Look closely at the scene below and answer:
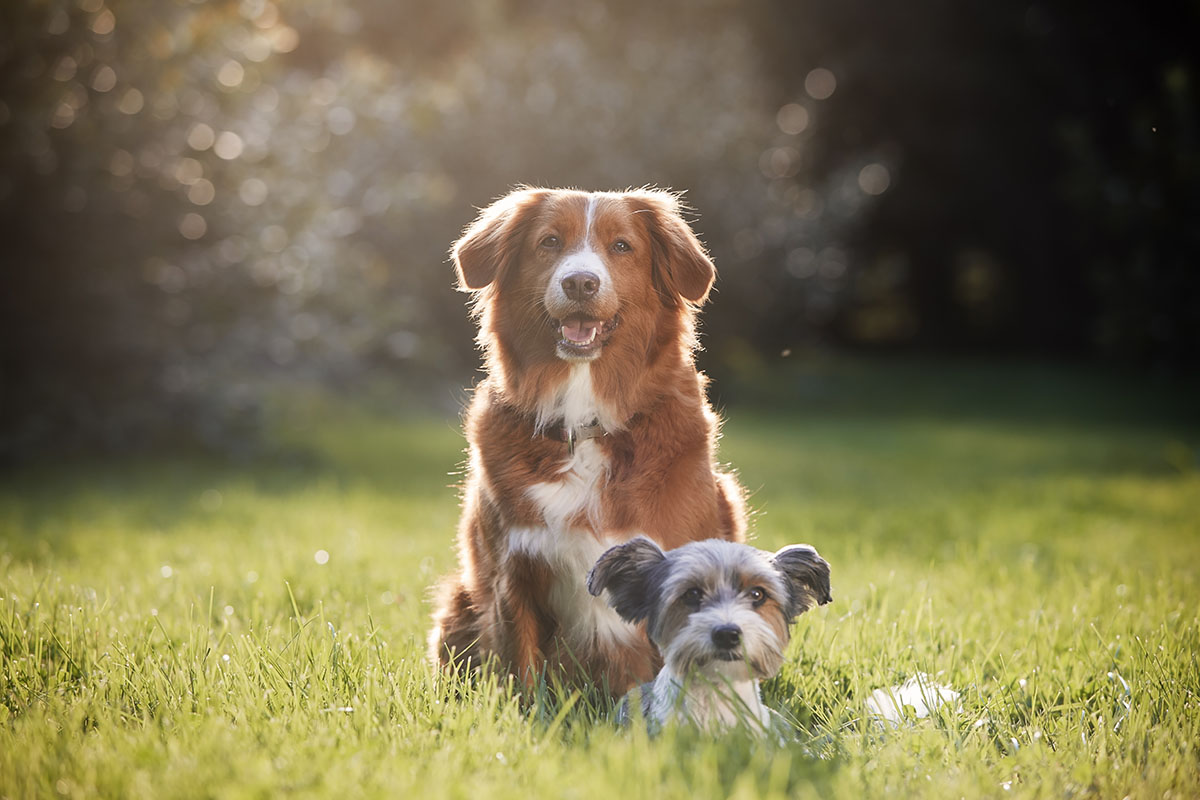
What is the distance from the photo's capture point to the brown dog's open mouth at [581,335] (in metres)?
3.46

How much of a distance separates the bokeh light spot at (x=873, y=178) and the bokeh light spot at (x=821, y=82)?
261 cm

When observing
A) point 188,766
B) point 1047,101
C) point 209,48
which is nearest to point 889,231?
point 1047,101

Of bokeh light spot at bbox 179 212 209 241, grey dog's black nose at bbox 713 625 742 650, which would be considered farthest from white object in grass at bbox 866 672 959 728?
bokeh light spot at bbox 179 212 209 241

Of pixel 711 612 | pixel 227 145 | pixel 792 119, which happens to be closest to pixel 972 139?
pixel 792 119

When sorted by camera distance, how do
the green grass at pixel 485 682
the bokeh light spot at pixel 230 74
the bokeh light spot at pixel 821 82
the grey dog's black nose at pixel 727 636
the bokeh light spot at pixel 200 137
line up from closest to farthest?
the green grass at pixel 485 682 < the grey dog's black nose at pixel 727 636 < the bokeh light spot at pixel 230 74 < the bokeh light spot at pixel 200 137 < the bokeh light spot at pixel 821 82

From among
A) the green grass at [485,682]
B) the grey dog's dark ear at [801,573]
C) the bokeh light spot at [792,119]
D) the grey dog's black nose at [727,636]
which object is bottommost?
the green grass at [485,682]

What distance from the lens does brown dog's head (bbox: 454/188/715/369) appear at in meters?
3.48

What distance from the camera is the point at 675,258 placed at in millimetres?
3648

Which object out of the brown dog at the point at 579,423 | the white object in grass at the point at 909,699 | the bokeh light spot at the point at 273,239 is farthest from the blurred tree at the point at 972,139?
the white object in grass at the point at 909,699

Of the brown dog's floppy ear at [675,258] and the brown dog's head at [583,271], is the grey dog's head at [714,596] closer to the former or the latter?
the brown dog's head at [583,271]

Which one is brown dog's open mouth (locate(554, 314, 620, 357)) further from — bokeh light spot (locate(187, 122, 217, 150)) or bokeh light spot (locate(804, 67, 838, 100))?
bokeh light spot (locate(804, 67, 838, 100))

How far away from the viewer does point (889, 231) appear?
28844 millimetres

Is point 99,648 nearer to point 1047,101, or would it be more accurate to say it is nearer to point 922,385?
point 922,385

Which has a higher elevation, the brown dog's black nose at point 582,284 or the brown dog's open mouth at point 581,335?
the brown dog's black nose at point 582,284
